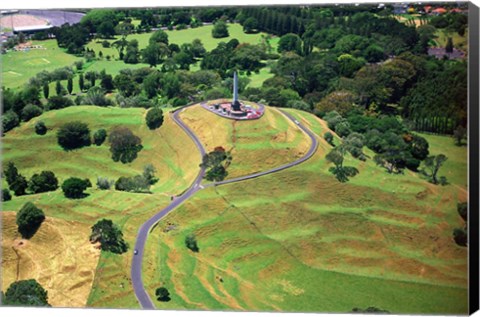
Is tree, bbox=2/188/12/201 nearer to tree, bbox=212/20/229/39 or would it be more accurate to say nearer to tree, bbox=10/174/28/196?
tree, bbox=10/174/28/196

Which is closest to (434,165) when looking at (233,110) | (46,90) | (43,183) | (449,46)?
(449,46)

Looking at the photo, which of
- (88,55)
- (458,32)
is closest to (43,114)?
(88,55)

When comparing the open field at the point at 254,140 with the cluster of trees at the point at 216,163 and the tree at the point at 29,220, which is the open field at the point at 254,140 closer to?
the cluster of trees at the point at 216,163

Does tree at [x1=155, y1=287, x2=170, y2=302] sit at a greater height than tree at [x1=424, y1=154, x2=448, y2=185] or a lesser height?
lesser

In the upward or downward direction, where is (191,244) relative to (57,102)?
downward

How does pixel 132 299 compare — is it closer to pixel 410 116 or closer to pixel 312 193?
pixel 312 193

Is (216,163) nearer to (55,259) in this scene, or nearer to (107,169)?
(107,169)

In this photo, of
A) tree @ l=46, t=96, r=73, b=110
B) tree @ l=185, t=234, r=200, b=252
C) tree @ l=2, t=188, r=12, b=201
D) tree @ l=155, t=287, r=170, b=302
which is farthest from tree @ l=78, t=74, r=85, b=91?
tree @ l=155, t=287, r=170, b=302
